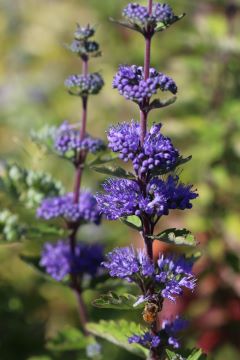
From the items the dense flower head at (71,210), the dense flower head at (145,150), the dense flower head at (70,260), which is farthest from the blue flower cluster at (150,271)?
the dense flower head at (70,260)

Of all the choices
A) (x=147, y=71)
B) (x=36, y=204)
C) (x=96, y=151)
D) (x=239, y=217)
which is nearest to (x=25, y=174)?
(x=36, y=204)

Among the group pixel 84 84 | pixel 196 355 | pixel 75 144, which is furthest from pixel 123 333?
pixel 84 84

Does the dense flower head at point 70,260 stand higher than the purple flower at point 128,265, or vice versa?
the purple flower at point 128,265

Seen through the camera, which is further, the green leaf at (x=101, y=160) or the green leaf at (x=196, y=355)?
the green leaf at (x=101, y=160)

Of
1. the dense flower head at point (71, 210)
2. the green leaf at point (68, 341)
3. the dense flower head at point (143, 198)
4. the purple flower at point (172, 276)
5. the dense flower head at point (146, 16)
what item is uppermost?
the dense flower head at point (146, 16)

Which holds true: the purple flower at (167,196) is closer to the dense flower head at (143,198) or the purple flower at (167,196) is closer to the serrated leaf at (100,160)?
the dense flower head at (143,198)

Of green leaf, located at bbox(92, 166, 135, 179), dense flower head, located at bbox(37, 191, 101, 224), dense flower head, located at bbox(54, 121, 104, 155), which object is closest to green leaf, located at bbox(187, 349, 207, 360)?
green leaf, located at bbox(92, 166, 135, 179)

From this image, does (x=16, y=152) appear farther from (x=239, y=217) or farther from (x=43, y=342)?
(x=43, y=342)

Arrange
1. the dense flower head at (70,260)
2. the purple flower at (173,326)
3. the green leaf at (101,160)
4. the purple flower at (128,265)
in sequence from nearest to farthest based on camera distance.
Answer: the purple flower at (128,265) → the purple flower at (173,326) → the green leaf at (101,160) → the dense flower head at (70,260)
